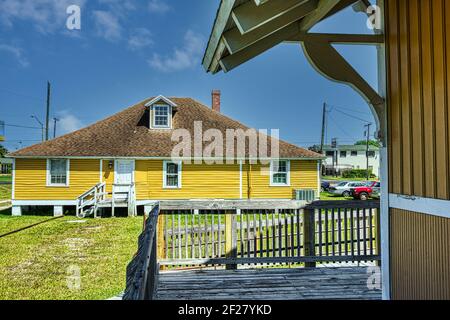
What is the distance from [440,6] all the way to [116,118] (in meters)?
17.5

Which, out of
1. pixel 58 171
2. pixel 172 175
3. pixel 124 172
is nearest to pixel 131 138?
pixel 124 172

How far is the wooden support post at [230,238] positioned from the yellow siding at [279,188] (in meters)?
11.3

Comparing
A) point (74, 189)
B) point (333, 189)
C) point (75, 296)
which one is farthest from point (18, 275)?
point (333, 189)

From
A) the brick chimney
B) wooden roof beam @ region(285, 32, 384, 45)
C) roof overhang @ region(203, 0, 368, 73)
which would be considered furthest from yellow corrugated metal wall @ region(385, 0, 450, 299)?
the brick chimney

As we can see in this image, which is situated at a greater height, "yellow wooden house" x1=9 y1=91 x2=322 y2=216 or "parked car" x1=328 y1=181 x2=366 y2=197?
"yellow wooden house" x1=9 y1=91 x2=322 y2=216

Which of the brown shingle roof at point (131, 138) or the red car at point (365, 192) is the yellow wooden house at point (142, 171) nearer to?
the brown shingle roof at point (131, 138)

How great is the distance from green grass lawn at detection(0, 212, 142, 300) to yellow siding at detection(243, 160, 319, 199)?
619 centimetres

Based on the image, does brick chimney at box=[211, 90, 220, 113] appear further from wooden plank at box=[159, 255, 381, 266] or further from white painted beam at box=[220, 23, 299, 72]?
white painted beam at box=[220, 23, 299, 72]

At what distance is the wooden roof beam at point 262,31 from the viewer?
7.55ft

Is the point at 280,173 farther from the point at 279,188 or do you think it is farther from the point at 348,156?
the point at 348,156

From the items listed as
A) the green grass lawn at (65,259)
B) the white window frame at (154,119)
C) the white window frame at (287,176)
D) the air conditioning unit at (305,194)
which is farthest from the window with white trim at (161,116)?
the air conditioning unit at (305,194)

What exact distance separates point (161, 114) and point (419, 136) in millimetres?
15527

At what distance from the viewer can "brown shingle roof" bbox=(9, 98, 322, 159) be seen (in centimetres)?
1522
